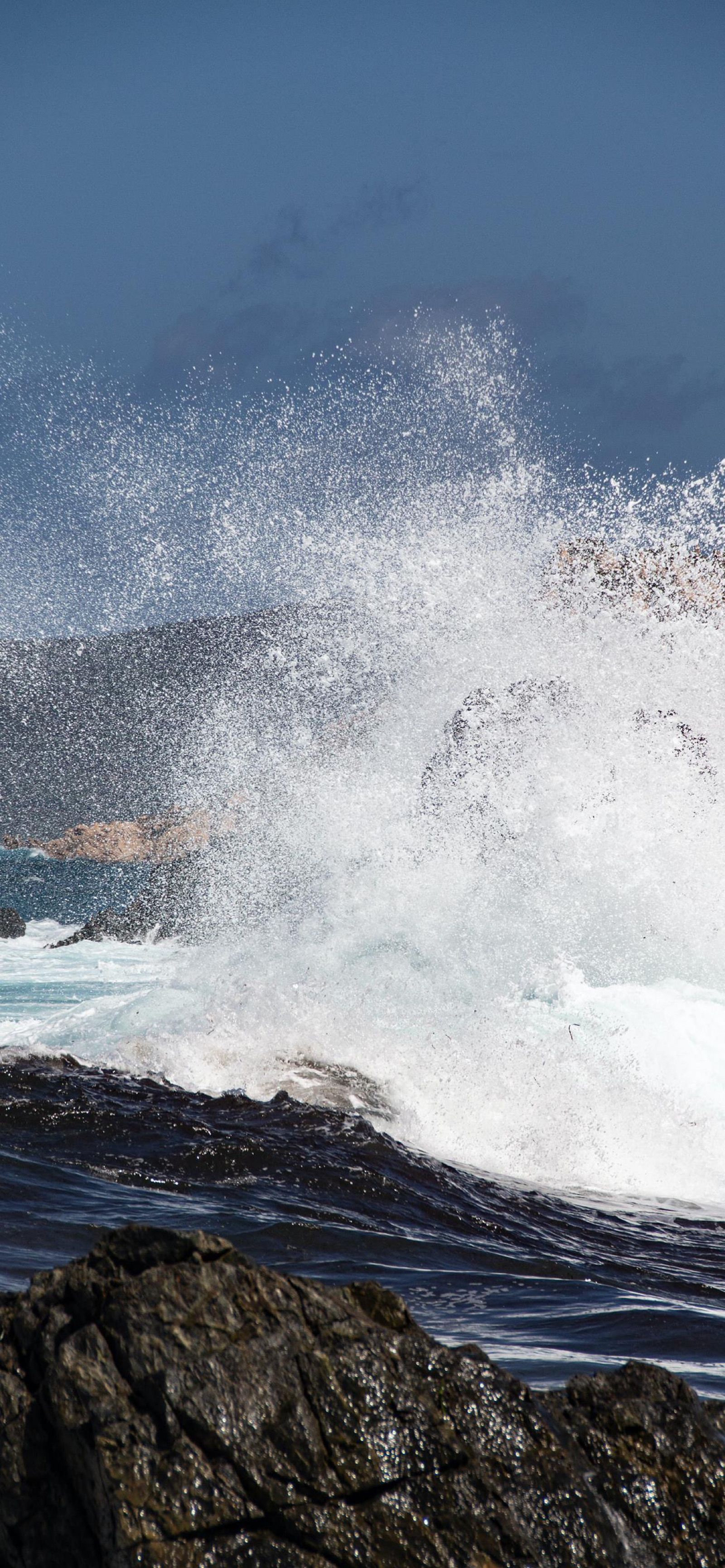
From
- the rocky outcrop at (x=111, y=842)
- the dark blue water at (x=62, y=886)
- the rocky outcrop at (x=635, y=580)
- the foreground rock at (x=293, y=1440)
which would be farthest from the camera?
the rocky outcrop at (x=111, y=842)

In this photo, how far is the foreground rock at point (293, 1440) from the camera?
205 centimetres

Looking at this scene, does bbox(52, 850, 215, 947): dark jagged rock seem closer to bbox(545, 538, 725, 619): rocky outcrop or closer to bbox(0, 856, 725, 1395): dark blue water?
bbox(545, 538, 725, 619): rocky outcrop

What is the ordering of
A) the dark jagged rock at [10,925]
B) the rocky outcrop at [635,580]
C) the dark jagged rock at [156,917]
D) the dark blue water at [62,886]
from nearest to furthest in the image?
the rocky outcrop at [635,580]
the dark jagged rock at [156,917]
the dark jagged rock at [10,925]
the dark blue water at [62,886]

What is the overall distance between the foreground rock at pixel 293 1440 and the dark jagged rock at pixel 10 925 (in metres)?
27.1

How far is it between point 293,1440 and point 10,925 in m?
28.8

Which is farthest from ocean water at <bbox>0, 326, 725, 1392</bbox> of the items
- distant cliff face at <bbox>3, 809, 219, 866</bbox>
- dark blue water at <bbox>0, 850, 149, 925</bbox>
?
distant cliff face at <bbox>3, 809, 219, 866</bbox>

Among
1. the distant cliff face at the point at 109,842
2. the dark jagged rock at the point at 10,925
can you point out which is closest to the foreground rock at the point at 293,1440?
the dark jagged rock at the point at 10,925

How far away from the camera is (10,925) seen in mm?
29000

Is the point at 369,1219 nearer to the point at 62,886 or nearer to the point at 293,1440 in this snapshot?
the point at 293,1440

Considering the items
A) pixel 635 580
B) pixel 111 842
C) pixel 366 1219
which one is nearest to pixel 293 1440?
pixel 366 1219

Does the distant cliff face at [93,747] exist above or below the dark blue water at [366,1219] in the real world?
above

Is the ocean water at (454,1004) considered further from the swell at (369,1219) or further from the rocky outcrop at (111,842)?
the rocky outcrop at (111,842)

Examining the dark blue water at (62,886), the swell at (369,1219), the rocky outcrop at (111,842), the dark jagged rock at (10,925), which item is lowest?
the swell at (369,1219)

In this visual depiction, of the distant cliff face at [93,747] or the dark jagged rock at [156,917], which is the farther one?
the distant cliff face at [93,747]
